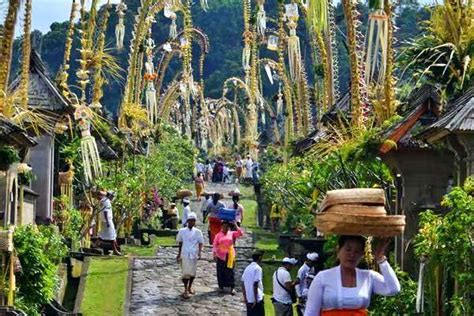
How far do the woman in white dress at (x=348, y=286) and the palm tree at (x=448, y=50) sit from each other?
12.1 metres

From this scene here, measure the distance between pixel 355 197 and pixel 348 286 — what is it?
34.5 inches

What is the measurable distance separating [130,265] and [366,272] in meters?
21.3

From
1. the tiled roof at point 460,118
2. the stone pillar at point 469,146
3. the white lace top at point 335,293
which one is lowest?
the white lace top at point 335,293

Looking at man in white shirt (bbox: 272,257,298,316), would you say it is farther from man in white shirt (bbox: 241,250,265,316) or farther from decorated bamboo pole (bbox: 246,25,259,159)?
decorated bamboo pole (bbox: 246,25,259,159)

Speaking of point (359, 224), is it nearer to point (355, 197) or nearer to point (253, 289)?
point (355, 197)

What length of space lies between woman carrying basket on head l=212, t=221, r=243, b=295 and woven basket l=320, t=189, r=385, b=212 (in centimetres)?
1754

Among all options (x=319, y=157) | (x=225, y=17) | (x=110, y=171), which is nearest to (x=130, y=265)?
(x=319, y=157)

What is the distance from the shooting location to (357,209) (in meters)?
10.6

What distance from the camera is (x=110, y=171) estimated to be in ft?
140

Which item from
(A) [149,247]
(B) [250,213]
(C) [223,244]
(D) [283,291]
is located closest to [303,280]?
(D) [283,291]

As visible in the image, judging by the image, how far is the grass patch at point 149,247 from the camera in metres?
34.8

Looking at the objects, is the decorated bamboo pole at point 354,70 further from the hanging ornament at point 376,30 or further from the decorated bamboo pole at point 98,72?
the decorated bamboo pole at point 98,72

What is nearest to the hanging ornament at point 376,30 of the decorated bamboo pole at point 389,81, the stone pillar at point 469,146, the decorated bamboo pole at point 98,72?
the decorated bamboo pole at point 389,81

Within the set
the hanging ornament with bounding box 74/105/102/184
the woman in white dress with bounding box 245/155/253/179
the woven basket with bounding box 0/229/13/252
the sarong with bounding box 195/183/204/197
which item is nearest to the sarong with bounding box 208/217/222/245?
the hanging ornament with bounding box 74/105/102/184
